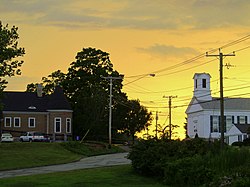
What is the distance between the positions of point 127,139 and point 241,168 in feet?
239

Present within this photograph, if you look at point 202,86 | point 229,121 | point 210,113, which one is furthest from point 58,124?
point 229,121

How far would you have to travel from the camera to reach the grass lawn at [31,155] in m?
41.8

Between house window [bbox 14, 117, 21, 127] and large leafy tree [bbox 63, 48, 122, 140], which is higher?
large leafy tree [bbox 63, 48, 122, 140]

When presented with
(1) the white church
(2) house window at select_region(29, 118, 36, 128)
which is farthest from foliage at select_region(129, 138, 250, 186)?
(1) the white church

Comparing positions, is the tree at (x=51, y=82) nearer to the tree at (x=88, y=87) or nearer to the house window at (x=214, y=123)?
the tree at (x=88, y=87)

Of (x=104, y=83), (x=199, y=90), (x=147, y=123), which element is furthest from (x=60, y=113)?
(x=199, y=90)

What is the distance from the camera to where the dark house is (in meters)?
82.7

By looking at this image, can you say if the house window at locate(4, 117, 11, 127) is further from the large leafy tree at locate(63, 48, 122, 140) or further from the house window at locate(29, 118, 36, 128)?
the large leafy tree at locate(63, 48, 122, 140)

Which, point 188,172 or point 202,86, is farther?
point 202,86

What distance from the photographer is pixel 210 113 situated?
311 feet

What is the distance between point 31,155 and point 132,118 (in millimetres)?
47158

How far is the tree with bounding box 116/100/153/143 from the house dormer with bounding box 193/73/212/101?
9.83 meters

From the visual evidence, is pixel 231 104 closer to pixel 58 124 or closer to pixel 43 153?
pixel 58 124

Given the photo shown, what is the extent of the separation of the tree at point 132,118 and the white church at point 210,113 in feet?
29.5
